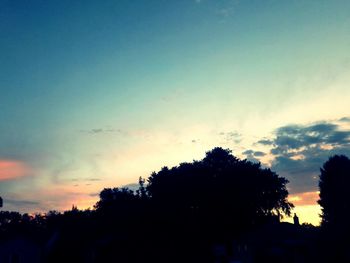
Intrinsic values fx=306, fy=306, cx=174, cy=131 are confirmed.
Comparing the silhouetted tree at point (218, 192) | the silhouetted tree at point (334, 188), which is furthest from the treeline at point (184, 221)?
the silhouetted tree at point (334, 188)

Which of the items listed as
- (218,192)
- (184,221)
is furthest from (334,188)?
(184,221)

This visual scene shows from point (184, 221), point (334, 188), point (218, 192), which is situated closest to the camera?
point (184, 221)

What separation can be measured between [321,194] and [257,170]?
3739cm

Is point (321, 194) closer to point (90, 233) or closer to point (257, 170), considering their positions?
point (257, 170)

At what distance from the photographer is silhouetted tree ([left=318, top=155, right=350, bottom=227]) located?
72.9 m

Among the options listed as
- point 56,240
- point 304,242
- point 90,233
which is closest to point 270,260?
point 304,242

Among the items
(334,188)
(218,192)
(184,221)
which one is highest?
(334,188)

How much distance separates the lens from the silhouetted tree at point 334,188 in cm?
7294

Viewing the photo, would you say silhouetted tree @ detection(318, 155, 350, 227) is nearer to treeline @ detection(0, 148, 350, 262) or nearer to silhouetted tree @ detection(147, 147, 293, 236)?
treeline @ detection(0, 148, 350, 262)

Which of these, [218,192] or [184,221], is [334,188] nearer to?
[218,192]

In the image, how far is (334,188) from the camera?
75.9 m

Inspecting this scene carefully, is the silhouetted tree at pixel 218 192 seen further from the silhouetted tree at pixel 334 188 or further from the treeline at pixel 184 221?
the silhouetted tree at pixel 334 188

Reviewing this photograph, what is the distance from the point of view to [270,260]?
1988 inches

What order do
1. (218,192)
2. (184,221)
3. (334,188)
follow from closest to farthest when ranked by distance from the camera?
(184,221), (218,192), (334,188)
